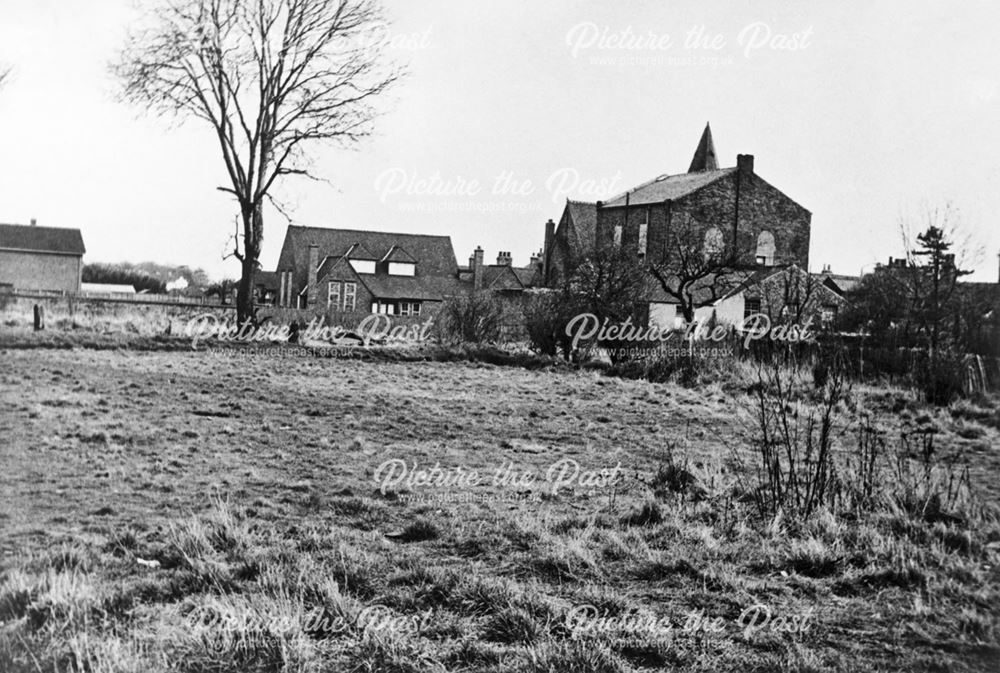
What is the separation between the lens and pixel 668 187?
163 ft

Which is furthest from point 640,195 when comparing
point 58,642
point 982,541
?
point 58,642

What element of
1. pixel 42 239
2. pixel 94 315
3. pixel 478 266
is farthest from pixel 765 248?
pixel 42 239

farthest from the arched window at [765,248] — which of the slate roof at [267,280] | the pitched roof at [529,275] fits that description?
the slate roof at [267,280]

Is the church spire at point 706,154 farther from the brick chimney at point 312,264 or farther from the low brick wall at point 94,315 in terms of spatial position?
the low brick wall at point 94,315

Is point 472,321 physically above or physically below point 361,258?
below

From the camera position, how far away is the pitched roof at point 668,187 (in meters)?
47.2

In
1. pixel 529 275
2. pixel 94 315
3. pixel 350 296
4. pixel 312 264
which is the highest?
pixel 529 275

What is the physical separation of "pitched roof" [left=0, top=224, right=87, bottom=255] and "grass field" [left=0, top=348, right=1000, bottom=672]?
190cm

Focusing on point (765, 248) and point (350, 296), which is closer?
point (765, 248)

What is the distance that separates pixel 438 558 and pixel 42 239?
6212mm

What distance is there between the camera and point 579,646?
4.39 m

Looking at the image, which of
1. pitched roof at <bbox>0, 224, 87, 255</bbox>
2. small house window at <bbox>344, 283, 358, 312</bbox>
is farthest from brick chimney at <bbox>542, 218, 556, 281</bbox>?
pitched roof at <bbox>0, 224, 87, 255</bbox>

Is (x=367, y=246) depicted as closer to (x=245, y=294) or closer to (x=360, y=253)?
(x=360, y=253)

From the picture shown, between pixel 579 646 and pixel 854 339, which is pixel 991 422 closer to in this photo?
pixel 854 339
